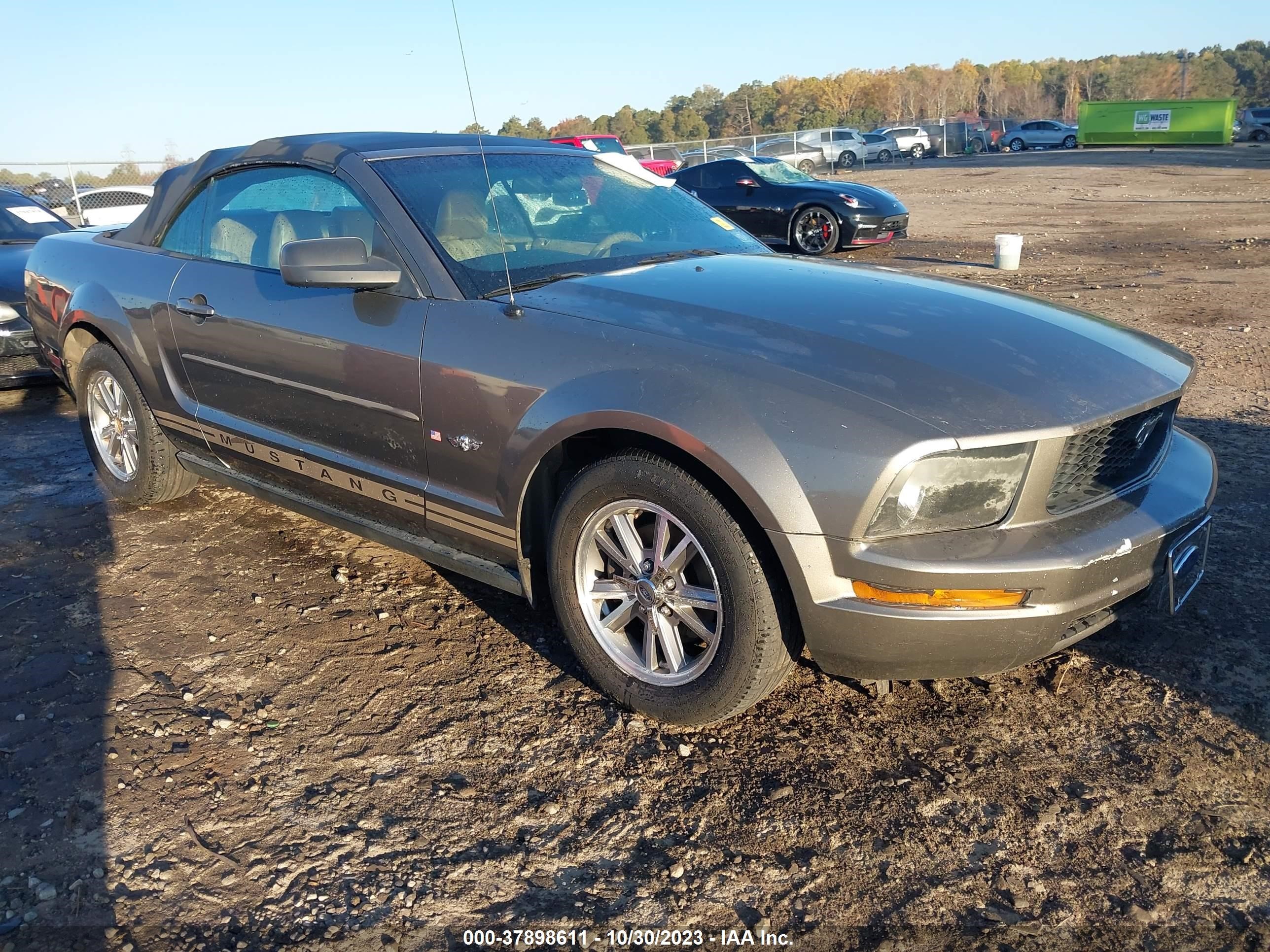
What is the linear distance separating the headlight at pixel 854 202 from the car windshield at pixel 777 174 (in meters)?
0.90

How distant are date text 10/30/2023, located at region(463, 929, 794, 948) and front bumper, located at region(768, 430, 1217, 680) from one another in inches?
27.9

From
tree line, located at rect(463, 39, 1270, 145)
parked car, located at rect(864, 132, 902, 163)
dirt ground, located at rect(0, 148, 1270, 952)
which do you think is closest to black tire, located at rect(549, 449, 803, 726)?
dirt ground, located at rect(0, 148, 1270, 952)

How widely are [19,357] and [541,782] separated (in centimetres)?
609

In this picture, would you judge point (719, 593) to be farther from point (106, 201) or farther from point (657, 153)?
point (657, 153)

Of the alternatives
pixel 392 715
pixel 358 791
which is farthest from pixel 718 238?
pixel 358 791

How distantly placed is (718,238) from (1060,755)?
7.35 ft

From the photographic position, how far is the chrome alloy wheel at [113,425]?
179 inches

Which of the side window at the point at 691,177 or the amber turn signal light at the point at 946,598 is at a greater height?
the side window at the point at 691,177

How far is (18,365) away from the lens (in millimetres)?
6844

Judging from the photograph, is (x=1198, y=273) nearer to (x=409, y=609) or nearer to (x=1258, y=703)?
(x=1258, y=703)

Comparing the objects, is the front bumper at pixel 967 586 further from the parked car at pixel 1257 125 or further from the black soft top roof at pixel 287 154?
the parked car at pixel 1257 125

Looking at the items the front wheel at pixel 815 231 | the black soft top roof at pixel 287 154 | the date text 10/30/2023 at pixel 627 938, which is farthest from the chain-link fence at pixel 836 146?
the date text 10/30/2023 at pixel 627 938

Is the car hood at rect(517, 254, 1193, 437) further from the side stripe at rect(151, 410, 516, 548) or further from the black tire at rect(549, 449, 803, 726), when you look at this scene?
the side stripe at rect(151, 410, 516, 548)

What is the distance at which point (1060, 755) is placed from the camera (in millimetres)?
2588
